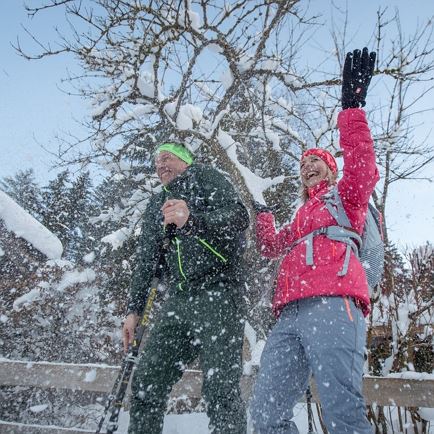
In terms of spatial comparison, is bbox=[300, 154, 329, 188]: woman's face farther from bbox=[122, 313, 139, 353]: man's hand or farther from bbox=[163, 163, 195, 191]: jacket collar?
bbox=[122, 313, 139, 353]: man's hand

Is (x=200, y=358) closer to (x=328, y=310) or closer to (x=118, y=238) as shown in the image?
(x=328, y=310)

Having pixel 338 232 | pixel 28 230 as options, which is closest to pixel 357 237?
pixel 338 232

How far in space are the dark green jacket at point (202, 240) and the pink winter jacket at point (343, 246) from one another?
347 millimetres

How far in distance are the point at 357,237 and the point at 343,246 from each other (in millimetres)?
118

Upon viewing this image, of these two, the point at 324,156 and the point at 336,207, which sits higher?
the point at 324,156

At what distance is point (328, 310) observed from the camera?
5.99 feet

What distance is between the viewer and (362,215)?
2059 mm

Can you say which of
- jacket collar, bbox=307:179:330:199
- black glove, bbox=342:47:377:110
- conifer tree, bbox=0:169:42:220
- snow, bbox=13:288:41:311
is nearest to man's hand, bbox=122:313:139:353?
jacket collar, bbox=307:179:330:199

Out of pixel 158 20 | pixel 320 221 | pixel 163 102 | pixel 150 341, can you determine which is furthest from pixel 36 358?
pixel 320 221

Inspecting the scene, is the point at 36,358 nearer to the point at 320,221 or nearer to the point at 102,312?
the point at 102,312

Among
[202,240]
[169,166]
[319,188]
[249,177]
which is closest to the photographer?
[202,240]

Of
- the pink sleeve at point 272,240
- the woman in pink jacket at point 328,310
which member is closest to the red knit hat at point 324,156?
the woman in pink jacket at point 328,310

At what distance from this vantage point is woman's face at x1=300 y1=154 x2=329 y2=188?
96.2 inches

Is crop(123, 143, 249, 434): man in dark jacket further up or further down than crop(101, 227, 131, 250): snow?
further down
